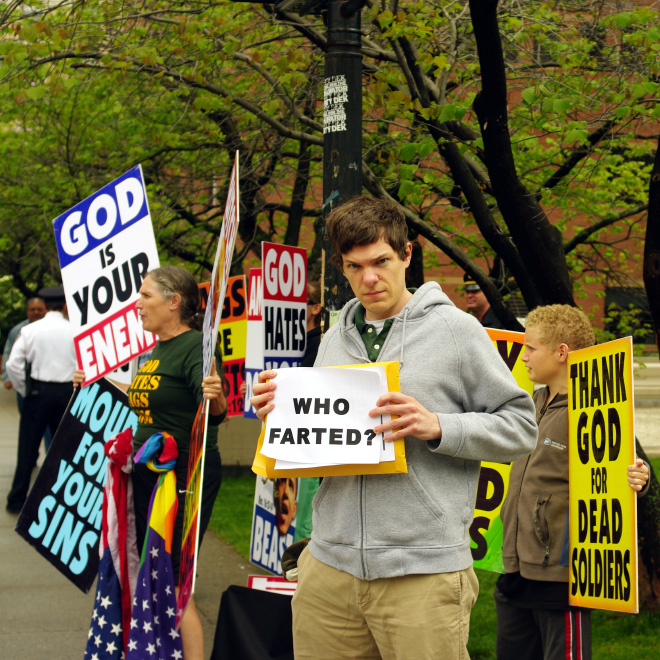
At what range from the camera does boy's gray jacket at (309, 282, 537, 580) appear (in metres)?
2.49

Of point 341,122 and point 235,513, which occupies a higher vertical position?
point 341,122

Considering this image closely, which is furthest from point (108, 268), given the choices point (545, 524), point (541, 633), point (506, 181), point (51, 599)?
point (541, 633)

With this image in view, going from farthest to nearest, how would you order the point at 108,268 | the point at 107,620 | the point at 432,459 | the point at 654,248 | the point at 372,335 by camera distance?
1. the point at 108,268
2. the point at 654,248
3. the point at 107,620
4. the point at 372,335
5. the point at 432,459

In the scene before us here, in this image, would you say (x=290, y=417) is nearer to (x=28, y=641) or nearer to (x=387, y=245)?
(x=387, y=245)

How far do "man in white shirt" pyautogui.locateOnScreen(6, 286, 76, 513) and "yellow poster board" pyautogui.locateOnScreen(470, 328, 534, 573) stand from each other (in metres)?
5.54

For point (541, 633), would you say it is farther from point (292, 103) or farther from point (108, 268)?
point (292, 103)

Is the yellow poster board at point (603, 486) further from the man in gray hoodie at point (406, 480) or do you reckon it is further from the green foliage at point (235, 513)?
the green foliage at point (235, 513)

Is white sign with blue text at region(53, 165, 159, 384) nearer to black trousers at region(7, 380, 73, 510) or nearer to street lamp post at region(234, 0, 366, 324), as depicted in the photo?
street lamp post at region(234, 0, 366, 324)

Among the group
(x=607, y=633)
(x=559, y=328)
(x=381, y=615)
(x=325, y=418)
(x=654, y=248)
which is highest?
(x=654, y=248)

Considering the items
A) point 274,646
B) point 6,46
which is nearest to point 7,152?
point 6,46

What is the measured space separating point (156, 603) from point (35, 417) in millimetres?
5257

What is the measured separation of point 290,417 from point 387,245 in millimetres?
554

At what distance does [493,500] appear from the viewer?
14.7 ft

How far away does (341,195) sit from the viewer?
172 inches
